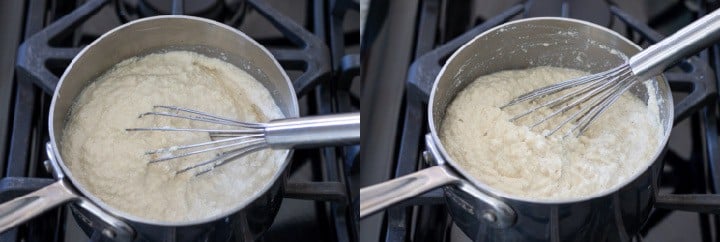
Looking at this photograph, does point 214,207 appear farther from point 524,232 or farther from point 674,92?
point 674,92

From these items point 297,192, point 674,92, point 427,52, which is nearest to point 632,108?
point 674,92

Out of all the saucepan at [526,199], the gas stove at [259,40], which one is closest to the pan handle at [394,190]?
the saucepan at [526,199]

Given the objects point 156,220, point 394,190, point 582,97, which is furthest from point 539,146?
point 156,220

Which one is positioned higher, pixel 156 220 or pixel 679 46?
pixel 679 46

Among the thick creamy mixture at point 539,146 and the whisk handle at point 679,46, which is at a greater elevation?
the whisk handle at point 679,46

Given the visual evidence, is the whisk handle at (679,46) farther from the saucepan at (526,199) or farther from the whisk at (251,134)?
the whisk at (251,134)

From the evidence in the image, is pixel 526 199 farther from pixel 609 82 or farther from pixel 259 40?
pixel 259 40
